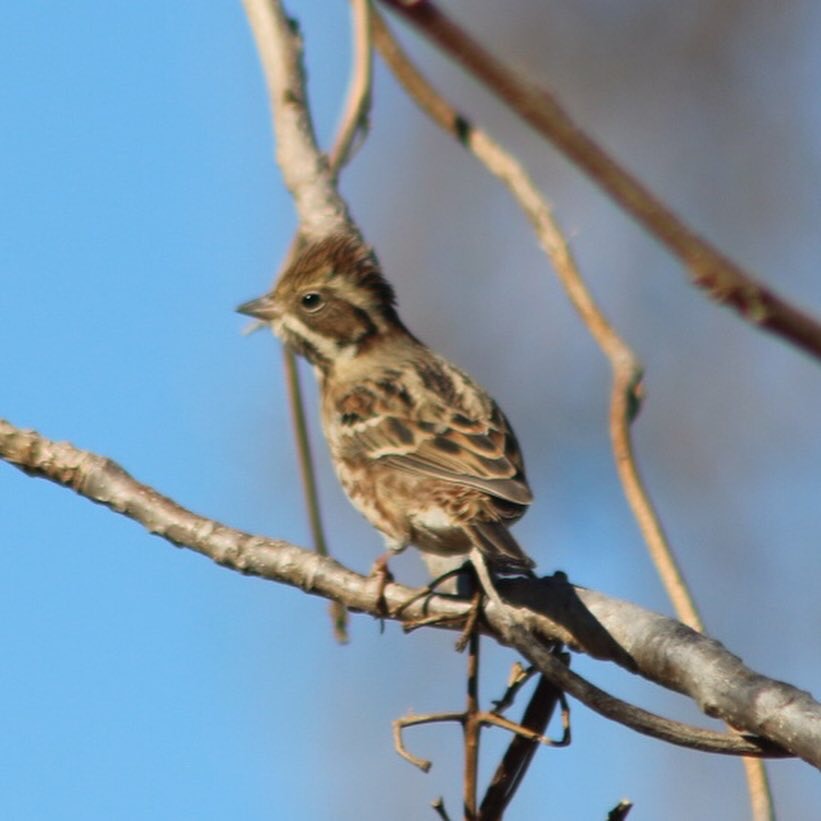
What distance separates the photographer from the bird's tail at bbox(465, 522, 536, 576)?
3635 mm

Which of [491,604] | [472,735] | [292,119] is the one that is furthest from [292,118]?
[472,735]

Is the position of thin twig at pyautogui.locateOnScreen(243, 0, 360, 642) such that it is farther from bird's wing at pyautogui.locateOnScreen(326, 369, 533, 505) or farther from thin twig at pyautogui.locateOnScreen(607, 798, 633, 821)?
thin twig at pyautogui.locateOnScreen(607, 798, 633, 821)

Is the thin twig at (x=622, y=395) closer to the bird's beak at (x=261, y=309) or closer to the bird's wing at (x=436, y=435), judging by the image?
the bird's wing at (x=436, y=435)

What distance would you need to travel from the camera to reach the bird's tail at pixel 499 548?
3.63m

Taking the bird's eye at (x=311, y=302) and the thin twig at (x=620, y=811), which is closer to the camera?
the thin twig at (x=620, y=811)

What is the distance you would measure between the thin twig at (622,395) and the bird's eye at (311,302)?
3.30ft

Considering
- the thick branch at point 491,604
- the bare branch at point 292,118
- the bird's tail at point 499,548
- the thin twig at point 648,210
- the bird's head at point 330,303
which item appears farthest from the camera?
the bird's head at point 330,303

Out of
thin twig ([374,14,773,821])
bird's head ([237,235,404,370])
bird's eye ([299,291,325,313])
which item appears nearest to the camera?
thin twig ([374,14,773,821])

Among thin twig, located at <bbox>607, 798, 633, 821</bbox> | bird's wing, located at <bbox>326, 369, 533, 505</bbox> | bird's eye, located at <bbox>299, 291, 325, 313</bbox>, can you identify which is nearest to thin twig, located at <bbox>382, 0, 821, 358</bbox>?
thin twig, located at <bbox>607, 798, 633, 821</bbox>

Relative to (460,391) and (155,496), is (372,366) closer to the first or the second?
(460,391)

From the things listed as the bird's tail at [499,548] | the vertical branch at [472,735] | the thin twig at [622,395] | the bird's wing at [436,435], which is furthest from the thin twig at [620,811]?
the bird's wing at [436,435]

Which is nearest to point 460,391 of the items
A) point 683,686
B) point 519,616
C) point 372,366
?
point 372,366

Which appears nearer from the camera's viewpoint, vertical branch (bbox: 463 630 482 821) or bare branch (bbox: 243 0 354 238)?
vertical branch (bbox: 463 630 482 821)

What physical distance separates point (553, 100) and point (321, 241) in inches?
165
